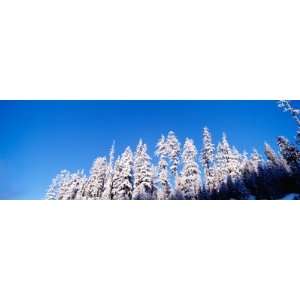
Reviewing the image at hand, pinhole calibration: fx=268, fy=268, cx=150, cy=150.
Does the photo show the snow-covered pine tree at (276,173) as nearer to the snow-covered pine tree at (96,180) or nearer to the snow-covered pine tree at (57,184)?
the snow-covered pine tree at (96,180)

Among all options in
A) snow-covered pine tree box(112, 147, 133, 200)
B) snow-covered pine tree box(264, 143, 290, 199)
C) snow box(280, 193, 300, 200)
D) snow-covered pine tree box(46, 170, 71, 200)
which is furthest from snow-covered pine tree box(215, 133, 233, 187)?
snow-covered pine tree box(46, 170, 71, 200)

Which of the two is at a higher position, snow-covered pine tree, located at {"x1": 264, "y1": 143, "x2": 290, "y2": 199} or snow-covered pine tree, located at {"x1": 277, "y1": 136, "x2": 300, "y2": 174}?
snow-covered pine tree, located at {"x1": 277, "y1": 136, "x2": 300, "y2": 174}

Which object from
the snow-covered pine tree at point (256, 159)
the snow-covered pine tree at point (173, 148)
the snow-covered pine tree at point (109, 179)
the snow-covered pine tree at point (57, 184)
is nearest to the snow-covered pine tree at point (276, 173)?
the snow-covered pine tree at point (256, 159)

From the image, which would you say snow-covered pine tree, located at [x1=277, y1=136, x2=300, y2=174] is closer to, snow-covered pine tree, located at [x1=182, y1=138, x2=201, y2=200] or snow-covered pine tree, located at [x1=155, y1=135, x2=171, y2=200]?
snow-covered pine tree, located at [x1=182, y1=138, x2=201, y2=200]

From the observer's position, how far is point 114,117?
693 cm

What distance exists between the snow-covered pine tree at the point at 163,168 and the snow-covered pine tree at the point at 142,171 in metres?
0.23

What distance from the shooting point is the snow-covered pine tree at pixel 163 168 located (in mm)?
6441

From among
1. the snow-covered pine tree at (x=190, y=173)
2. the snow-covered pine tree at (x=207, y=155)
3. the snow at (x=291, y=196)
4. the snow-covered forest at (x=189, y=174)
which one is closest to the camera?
the snow at (x=291, y=196)

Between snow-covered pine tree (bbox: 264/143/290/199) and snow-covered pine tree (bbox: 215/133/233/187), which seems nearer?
snow-covered pine tree (bbox: 264/143/290/199)

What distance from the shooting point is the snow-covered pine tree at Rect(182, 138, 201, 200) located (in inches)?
251
